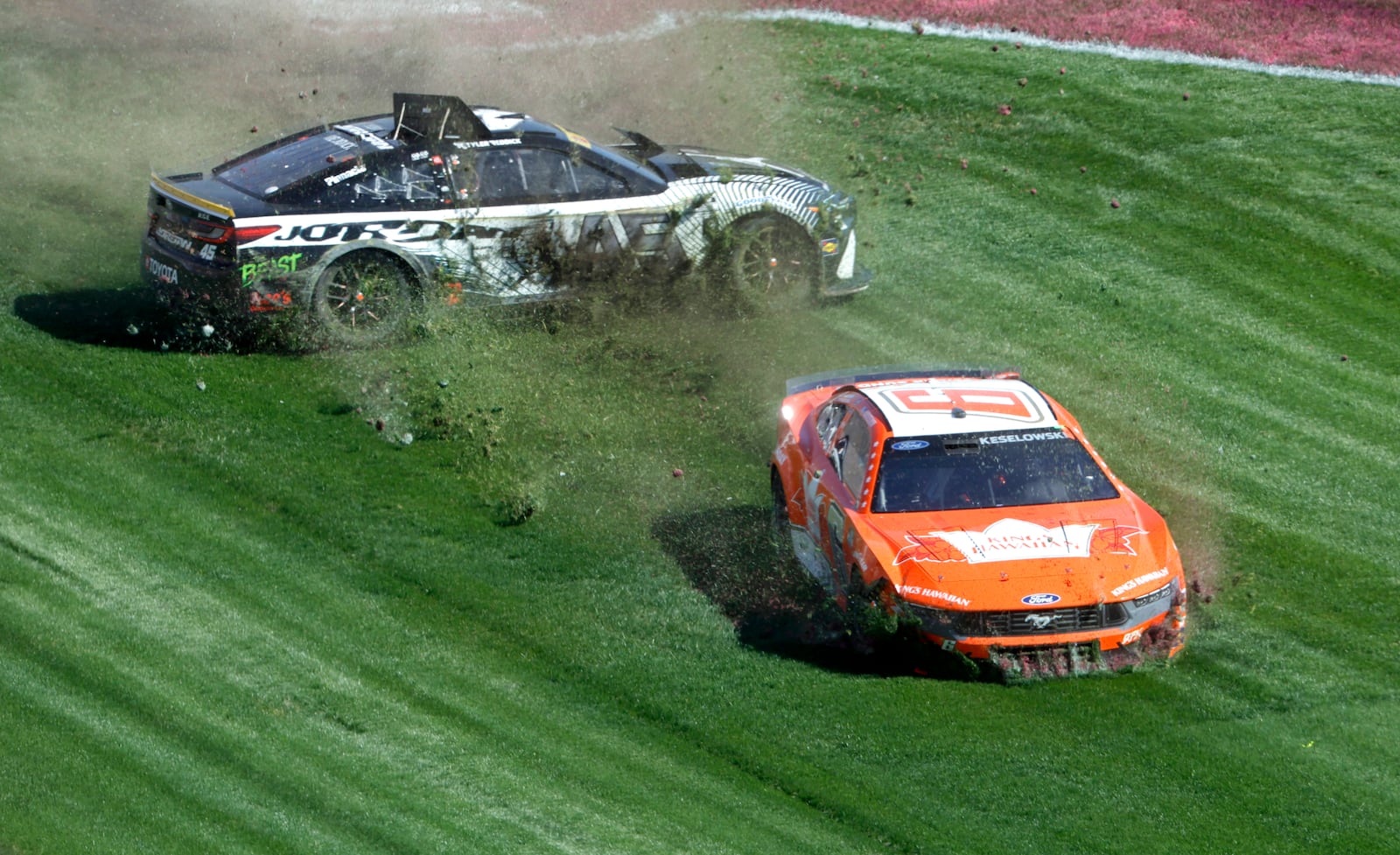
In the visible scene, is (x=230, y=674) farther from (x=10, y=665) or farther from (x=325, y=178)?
(x=325, y=178)

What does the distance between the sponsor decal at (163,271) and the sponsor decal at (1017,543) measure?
21.2ft

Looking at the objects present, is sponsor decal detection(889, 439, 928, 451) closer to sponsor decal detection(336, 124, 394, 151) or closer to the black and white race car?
the black and white race car

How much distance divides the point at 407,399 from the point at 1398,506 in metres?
7.64

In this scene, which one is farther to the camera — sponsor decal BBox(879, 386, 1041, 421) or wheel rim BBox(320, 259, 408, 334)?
wheel rim BBox(320, 259, 408, 334)

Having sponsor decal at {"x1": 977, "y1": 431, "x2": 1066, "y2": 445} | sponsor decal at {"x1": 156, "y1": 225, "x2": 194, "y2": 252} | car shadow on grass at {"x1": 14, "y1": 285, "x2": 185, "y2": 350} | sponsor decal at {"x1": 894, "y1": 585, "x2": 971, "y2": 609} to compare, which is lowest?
car shadow on grass at {"x1": 14, "y1": 285, "x2": 185, "y2": 350}

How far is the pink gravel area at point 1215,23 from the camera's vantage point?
20.2m

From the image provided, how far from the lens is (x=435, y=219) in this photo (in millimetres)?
12172

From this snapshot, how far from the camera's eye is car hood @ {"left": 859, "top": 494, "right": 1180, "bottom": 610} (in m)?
8.46

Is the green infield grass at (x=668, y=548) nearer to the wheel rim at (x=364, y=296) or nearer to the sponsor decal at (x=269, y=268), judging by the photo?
the wheel rim at (x=364, y=296)

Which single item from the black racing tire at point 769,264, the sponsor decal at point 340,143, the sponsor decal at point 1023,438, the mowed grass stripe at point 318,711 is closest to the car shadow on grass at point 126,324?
the sponsor decal at point 340,143

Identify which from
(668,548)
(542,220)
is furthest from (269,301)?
(668,548)

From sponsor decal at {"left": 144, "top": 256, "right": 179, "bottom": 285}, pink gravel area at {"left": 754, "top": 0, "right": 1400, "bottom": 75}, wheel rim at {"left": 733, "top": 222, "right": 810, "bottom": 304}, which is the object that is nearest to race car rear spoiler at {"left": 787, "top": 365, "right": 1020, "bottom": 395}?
wheel rim at {"left": 733, "top": 222, "right": 810, "bottom": 304}

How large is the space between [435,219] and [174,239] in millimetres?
2054

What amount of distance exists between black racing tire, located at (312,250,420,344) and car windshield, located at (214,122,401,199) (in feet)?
2.55
